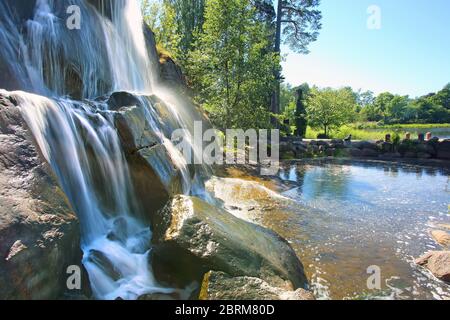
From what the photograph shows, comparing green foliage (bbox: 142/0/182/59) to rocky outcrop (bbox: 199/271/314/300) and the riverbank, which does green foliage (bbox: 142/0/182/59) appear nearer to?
the riverbank

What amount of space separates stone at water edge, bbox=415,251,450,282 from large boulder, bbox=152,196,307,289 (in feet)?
7.14

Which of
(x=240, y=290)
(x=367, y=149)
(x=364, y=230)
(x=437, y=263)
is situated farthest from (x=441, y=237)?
(x=367, y=149)

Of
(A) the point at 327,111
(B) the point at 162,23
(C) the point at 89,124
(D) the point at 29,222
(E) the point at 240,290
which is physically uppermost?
(B) the point at 162,23

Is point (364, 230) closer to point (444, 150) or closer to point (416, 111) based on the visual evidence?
point (444, 150)

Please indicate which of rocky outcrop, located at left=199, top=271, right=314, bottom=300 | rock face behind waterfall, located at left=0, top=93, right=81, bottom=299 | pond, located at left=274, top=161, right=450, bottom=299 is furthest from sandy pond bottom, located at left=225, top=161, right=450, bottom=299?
rock face behind waterfall, located at left=0, top=93, right=81, bottom=299

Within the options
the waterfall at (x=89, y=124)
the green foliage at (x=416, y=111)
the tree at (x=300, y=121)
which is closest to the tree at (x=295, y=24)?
the tree at (x=300, y=121)

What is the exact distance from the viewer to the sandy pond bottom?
5082 millimetres

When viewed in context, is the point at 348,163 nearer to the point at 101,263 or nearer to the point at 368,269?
the point at 368,269

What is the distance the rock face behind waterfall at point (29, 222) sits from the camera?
302cm

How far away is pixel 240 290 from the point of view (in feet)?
12.3

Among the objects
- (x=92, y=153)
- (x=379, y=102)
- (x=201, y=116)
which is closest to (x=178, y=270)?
(x=92, y=153)

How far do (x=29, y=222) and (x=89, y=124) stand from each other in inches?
112

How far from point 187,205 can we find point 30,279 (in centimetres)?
222
